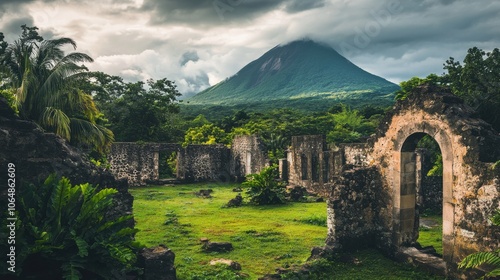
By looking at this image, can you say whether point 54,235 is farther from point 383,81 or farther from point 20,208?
point 383,81

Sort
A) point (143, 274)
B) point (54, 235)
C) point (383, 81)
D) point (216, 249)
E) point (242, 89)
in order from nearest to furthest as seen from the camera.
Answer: point (54, 235) < point (143, 274) < point (216, 249) < point (383, 81) < point (242, 89)

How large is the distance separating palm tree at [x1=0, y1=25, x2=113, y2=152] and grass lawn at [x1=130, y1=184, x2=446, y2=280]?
359 cm

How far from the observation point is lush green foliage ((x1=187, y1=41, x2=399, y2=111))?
294 feet

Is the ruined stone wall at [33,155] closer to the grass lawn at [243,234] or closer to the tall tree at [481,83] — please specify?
the grass lawn at [243,234]

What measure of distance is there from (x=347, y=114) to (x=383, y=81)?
70171 millimetres

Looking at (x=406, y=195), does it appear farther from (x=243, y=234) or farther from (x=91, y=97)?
(x=91, y=97)

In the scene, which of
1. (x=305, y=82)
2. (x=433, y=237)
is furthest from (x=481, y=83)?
(x=305, y=82)

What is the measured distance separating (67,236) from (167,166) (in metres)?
25.5

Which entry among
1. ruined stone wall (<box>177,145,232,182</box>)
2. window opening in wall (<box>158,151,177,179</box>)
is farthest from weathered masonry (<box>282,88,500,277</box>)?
window opening in wall (<box>158,151,177,179</box>)

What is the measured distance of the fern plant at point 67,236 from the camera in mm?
5391

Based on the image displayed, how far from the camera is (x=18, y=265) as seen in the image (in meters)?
5.20

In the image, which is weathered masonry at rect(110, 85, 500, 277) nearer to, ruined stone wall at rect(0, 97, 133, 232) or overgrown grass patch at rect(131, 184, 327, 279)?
overgrown grass patch at rect(131, 184, 327, 279)

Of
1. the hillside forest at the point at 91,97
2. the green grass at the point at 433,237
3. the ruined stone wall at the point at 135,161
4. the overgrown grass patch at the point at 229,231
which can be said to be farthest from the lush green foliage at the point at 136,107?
the green grass at the point at 433,237

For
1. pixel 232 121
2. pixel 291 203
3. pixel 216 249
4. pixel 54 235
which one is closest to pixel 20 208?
pixel 54 235
